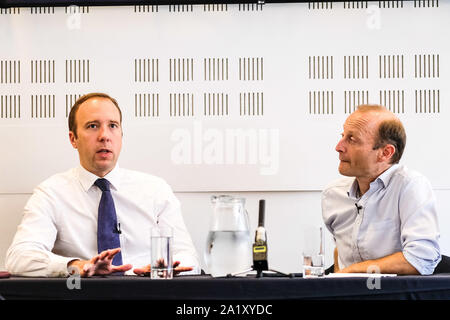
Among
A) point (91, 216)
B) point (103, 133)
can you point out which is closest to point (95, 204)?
point (91, 216)

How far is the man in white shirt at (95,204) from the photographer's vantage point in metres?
2.60

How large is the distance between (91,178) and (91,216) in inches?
6.7

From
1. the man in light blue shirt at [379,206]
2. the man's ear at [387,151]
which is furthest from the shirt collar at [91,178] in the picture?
the man's ear at [387,151]

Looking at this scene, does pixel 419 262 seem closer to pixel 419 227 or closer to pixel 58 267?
pixel 419 227

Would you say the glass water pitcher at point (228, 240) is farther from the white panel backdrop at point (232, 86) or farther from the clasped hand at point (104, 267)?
the white panel backdrop at point (232, 86)

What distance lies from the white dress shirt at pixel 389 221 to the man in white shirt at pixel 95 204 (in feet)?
2.01

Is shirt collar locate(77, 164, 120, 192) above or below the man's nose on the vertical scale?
below

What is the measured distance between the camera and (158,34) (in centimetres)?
319

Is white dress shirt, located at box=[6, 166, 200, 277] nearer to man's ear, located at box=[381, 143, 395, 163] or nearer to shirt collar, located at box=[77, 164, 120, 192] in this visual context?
shirt collar, located at box=[77, 164, 120, 192]

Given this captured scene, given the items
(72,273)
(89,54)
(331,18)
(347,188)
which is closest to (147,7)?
(89,54)

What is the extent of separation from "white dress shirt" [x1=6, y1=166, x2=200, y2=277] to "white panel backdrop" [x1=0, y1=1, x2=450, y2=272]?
0.40 metres

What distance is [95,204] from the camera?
2.69m

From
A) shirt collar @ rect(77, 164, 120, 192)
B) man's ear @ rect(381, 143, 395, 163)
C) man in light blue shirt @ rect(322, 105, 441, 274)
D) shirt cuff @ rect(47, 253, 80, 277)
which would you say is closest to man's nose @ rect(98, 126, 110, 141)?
shirt collar @ rect(77, 164, 120, 192)

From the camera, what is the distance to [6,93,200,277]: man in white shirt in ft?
8.54
